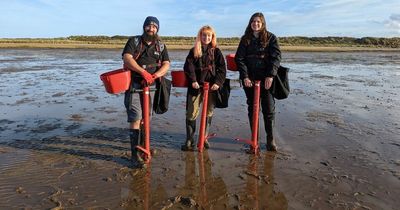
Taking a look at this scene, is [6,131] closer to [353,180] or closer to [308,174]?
[308,174]

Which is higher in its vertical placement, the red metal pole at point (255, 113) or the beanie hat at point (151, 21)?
the beanie hat at point (151, 21)

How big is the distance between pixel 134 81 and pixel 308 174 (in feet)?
9.55

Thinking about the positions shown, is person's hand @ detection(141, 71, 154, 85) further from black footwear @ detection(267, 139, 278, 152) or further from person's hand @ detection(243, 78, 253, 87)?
black footwear @ detection(267, 139, 278, 152)

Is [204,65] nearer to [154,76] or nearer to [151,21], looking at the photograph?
[154,76]

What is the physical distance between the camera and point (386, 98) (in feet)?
39.3

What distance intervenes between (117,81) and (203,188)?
2.00 metres

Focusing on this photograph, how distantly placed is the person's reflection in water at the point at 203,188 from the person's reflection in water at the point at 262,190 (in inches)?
12.2

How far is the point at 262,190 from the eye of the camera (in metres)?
5.04

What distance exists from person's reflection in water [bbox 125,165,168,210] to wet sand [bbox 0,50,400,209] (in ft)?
0.04

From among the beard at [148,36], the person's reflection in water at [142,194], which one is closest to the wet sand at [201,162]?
the person's reflection in water at [142,194]

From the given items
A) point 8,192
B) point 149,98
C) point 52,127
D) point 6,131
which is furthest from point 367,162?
point 6,131

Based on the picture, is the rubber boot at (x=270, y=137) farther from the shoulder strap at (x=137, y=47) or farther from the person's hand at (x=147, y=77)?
the shoulder strap at (x=137, y=47)

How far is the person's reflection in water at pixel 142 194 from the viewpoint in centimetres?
458

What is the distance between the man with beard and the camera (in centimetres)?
589
